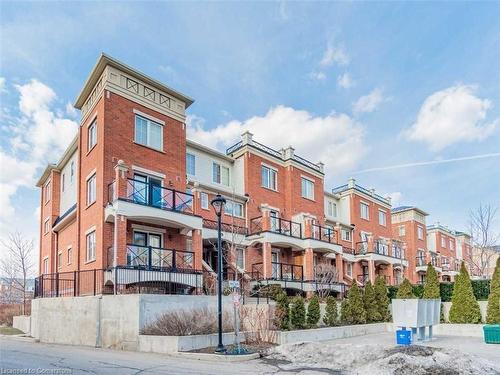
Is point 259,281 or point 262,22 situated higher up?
point 262,22

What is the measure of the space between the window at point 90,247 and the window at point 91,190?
156cm

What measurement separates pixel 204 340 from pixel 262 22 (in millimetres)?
11939

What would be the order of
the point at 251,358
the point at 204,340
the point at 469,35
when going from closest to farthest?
the point at 251,358, the point at 204,340, the point at 469,35

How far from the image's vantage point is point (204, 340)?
15148mm

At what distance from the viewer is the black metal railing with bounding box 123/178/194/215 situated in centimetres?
2003

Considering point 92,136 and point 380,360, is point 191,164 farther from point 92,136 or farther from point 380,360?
point 380,360

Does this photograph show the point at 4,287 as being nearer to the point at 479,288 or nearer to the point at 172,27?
the point at 172,27

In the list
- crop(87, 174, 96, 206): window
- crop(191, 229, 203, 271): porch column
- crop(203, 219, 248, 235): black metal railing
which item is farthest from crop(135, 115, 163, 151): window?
crop(203, 219, 248, 235): black metal railing

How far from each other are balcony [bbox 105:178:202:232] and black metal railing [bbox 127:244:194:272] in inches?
51.6

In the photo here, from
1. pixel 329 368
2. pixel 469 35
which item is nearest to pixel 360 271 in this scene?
pixel 469 35

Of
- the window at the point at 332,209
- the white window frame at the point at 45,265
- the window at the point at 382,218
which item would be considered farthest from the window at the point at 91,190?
the window at the point at 382,218

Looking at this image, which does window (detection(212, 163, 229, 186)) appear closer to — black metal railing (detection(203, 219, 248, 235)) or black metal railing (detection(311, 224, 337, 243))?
black metal railing (detection(203, 219, 248, 235))

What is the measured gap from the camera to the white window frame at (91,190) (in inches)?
834

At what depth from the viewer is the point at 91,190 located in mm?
21922
